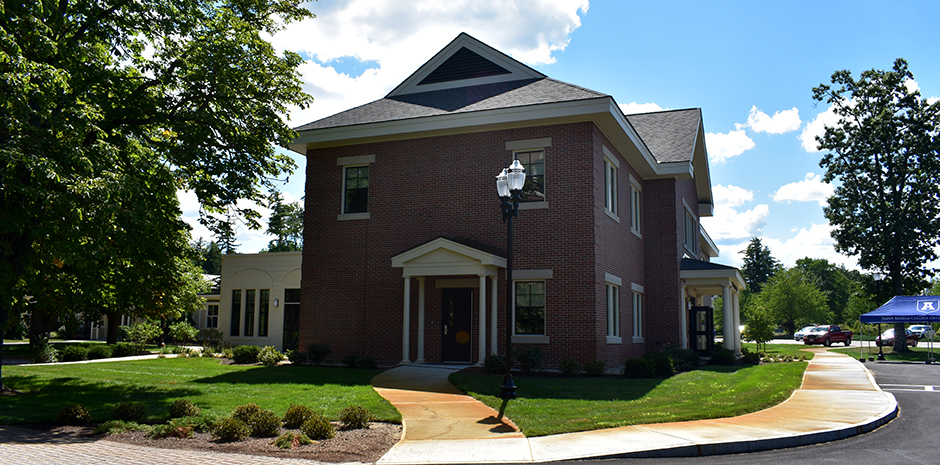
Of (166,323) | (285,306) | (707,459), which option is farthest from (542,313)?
(166,323)

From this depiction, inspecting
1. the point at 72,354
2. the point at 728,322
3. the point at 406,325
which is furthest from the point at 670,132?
the point at 72,354

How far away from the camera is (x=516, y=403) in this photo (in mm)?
11492

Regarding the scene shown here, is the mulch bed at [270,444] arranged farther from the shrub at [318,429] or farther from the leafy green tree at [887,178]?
the leafy green tree at [887,178]

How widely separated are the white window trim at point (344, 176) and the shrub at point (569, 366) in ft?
24.7

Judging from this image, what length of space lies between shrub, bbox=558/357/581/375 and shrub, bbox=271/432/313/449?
9.20 metres

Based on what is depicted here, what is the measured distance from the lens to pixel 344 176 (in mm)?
20703

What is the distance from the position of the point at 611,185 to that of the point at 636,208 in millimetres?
3762

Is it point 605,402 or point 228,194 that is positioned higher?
point 228,194

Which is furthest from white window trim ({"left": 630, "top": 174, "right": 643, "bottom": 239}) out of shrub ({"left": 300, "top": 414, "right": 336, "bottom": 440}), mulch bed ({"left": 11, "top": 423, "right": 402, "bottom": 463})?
shrub ({"left": 300, "top": 414, "right": 336, "bottom": 440})

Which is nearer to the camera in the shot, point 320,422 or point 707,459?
point 707,459

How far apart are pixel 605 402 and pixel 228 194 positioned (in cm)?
973

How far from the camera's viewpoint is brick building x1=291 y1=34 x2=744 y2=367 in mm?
17656

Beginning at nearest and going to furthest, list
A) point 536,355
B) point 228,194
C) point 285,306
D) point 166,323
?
Answer: point 228,194 < point 536,355 < point 285,306 < point 166,323

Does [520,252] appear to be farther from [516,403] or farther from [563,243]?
[516,403]
